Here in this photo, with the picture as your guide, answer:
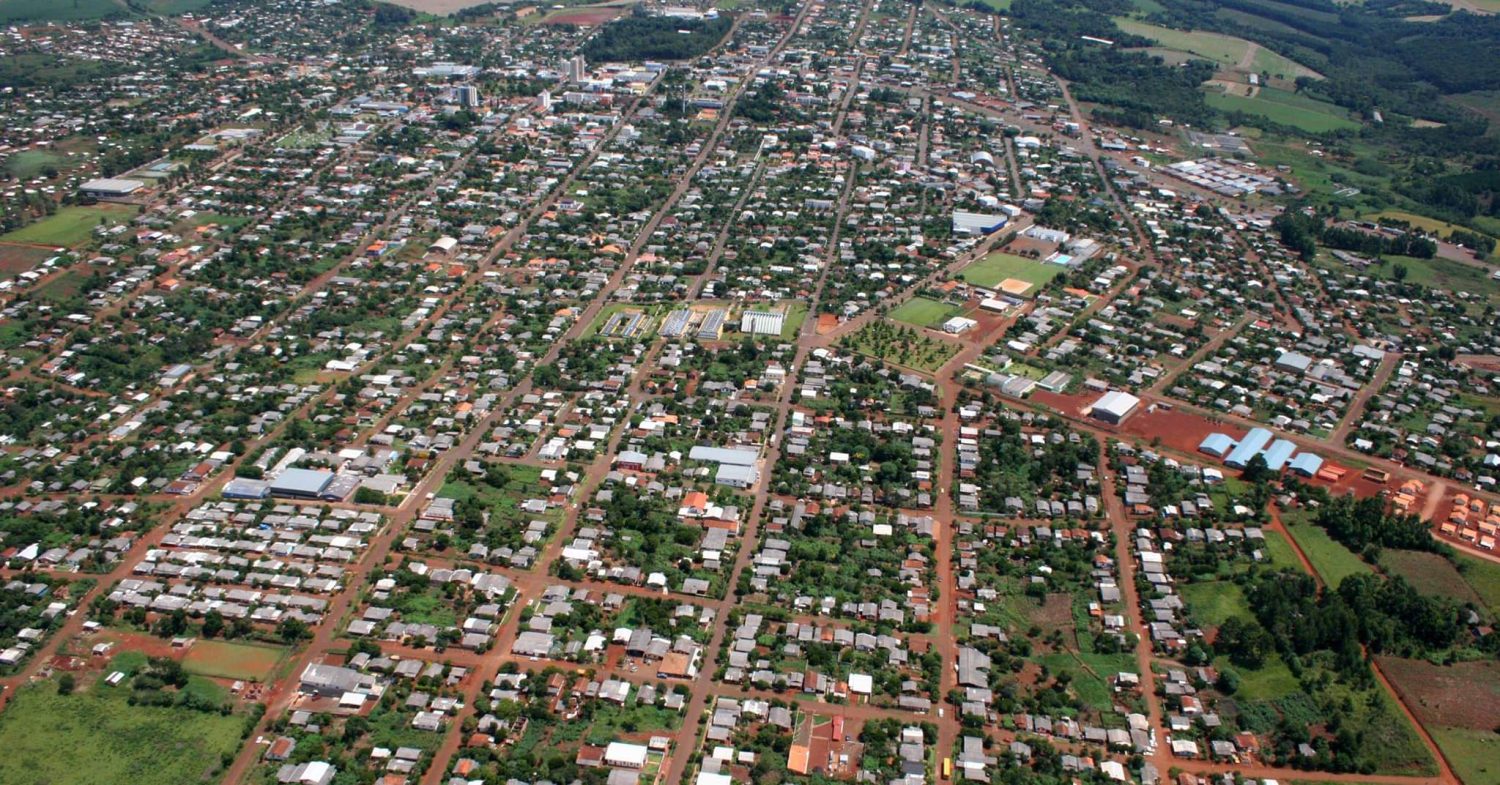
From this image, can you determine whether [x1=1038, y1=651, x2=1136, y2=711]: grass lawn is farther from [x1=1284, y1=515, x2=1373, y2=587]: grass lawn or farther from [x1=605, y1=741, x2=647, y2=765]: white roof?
[x1=605, y1=741, x2=647, y2=765]: white roof

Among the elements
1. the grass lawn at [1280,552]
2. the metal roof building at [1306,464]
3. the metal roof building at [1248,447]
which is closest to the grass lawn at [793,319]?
the metal roof building at [1248,447]

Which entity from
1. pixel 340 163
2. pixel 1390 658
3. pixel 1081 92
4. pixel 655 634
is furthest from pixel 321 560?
pixel 1081 92

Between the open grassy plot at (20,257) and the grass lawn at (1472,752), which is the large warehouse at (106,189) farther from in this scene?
the grass lawn at (1472,752)

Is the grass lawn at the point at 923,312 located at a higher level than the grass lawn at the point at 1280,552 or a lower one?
higher

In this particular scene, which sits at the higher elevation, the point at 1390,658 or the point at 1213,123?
the point at 1213,123

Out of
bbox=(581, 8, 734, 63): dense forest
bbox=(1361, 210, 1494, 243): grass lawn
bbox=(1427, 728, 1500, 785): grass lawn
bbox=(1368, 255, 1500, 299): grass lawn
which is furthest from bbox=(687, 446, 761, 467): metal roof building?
bbox=(581, 8, 734, 63): dense forest

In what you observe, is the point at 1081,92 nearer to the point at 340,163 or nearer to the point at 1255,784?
the point at 340,163

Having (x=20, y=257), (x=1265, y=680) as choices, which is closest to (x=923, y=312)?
(x=1265, y=680)
